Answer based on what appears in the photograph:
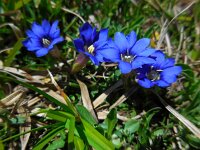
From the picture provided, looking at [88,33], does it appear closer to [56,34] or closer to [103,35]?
[103,35]

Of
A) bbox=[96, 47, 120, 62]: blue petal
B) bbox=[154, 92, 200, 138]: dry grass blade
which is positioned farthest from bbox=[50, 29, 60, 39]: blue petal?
bbox=[154, 92, 200, 138]: dry grass blade

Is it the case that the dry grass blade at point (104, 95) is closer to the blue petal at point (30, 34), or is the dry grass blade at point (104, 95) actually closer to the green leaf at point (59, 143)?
the green leaf at point (59, 143)

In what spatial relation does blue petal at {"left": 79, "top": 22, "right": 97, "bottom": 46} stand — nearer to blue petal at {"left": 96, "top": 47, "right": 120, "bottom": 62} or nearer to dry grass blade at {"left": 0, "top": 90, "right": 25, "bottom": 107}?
blue petal at {"left": 96, "top": 47, "right": 120, "bottom": 62}

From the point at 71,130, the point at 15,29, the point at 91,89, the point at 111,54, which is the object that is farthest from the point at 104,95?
the point at 15,29

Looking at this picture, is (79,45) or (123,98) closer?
(79,45)

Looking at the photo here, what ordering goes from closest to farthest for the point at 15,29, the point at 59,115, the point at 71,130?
the point at 71,130 → the point at 59,115 → the point at 15,29

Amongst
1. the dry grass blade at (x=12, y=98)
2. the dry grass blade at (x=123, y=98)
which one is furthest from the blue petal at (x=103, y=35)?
the dry grass blade at (x=12, y=98)
